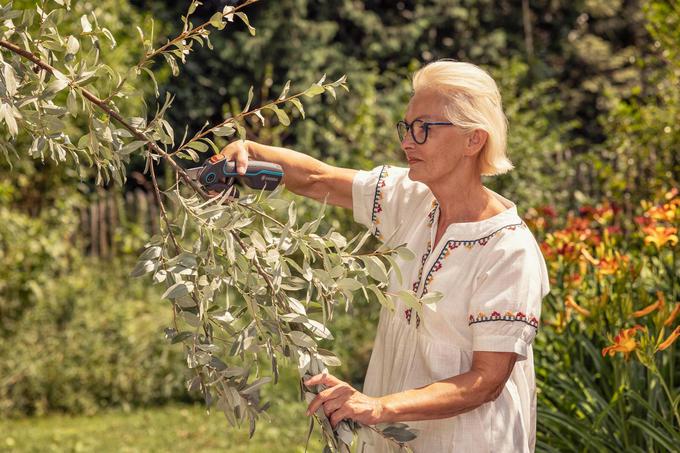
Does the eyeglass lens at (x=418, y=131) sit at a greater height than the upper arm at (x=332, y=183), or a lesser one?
greater

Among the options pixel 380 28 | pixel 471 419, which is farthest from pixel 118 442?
pixel 380 28

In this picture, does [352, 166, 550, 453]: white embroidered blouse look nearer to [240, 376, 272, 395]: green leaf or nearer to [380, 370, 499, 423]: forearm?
[380, 370, 499, 423]: forearm

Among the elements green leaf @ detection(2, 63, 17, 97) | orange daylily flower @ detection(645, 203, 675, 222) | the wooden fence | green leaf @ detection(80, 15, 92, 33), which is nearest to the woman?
green leaf @ detection(80, 15, 92, 33)

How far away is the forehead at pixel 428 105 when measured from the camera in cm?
225

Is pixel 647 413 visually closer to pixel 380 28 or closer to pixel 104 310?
pixel 104 310

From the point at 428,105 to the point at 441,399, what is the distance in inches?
25.6

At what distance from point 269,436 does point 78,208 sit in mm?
3734

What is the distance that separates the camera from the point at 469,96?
7.37ft

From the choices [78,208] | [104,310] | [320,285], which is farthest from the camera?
[78,208]

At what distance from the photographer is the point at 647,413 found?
338 cm

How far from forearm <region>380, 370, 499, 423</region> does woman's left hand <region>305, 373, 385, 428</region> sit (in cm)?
5

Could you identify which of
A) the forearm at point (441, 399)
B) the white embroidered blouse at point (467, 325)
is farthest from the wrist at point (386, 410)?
the white embroidered blouse at point (467, 325)

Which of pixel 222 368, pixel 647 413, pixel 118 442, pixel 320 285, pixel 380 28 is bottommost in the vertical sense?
pixel 118 442

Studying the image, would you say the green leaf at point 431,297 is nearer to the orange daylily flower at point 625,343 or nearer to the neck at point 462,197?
the neck at point 462,197
